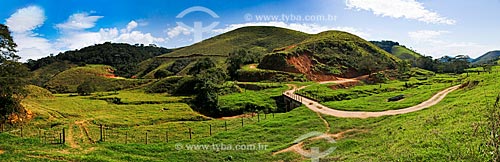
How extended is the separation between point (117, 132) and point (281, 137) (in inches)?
650

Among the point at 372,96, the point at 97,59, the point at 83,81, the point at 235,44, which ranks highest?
the point at 235,44

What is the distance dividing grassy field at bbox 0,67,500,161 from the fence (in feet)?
0.32

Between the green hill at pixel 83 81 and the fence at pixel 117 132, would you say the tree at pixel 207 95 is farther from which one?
the green hill at pixel 83 81

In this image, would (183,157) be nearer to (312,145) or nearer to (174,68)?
(312,145)

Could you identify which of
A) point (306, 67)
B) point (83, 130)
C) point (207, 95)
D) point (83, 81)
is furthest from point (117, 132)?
point (83, 81)

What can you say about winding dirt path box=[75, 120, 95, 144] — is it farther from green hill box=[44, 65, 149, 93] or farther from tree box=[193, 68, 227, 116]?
green hill box=[44, 65, 149, 93]

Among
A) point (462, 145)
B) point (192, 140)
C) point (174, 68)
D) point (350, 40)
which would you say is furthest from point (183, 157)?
point (174, 68)

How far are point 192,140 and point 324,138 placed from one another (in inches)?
419

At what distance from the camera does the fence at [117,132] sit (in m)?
29.1

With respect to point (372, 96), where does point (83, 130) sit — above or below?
below

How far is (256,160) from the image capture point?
885 inches

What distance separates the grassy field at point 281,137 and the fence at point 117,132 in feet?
Result: 0.32

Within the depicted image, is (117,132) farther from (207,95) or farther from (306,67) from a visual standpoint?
(306,67)

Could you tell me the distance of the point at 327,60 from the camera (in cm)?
8838
